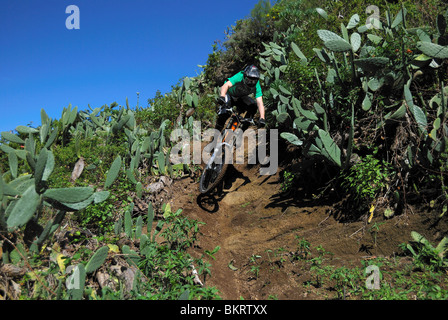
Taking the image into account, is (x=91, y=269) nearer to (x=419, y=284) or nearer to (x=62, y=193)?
(x=62, y=193)

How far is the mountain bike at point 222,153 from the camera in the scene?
16.8 ft

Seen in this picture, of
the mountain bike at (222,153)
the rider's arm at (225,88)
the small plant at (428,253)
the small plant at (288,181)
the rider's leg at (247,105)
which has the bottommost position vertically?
the small plant at (428,253)

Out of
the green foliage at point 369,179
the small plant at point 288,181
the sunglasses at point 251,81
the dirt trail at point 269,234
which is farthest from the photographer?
→ the sunglasses at point 251,81

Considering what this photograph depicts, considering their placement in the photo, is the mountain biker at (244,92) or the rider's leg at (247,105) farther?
the rider's leg at (247,105)

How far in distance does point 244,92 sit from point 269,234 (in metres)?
2.77

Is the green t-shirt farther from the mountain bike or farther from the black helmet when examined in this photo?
the mountain bike

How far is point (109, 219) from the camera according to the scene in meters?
4.21

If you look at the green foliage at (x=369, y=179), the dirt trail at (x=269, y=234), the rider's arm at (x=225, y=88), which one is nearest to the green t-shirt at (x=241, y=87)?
the rider's arm at (x=225, y=88)

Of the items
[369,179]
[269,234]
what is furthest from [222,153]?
[369,179]

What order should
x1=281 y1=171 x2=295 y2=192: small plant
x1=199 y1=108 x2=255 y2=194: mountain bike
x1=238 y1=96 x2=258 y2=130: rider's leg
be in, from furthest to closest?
x1=238 y1=96 x2=258 y2=130: rider's leg
x1=199 y1=108 x2=255 y2=194: mountain bike
x1=281 y1=171 x2=295 y2=192: small plant
